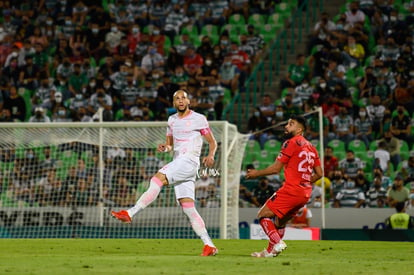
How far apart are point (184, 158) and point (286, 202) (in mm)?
1558

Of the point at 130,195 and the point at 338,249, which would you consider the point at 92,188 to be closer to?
the point at 130,195

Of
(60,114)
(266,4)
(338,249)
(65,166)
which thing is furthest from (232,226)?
(266,4)

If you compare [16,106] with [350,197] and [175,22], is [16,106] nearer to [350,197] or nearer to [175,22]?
[175,22]

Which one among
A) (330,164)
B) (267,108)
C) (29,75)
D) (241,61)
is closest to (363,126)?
(330,164)

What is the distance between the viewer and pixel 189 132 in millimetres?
14195

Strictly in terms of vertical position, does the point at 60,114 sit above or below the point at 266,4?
below

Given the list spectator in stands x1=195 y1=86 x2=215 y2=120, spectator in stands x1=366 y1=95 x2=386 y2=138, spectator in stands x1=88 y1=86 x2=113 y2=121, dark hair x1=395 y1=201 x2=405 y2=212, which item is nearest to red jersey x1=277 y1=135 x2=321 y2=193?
dark hair x1=395 y1=201 x2=405 y2=212

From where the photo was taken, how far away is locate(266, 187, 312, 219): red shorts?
13633 mm

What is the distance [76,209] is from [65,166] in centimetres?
151

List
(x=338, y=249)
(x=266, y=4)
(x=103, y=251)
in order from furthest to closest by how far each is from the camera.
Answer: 1. (x=266, y=4)
2. (x=338, y=249)
3. (x=103, y=251)

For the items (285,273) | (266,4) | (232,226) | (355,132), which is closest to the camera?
(285,273)

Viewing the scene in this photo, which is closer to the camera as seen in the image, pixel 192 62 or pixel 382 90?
pixel 382 90

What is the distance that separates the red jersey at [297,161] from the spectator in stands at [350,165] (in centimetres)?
1068

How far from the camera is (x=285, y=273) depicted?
11.0 m
